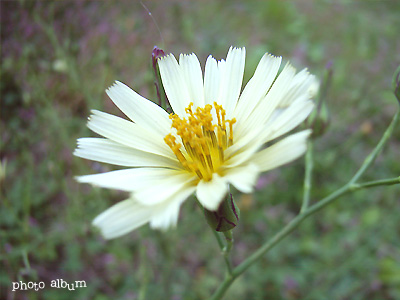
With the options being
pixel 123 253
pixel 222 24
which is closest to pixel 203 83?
pixel 123 253

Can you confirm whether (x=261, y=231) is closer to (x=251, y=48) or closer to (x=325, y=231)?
(x=325, y=231)

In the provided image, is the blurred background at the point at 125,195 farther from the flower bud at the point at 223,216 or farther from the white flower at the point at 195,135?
the flower bud at the point at 223,216

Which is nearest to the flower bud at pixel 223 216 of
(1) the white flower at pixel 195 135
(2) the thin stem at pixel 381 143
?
(1) the white flower at pixel 195 135

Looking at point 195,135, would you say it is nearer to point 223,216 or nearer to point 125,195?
point 223,216

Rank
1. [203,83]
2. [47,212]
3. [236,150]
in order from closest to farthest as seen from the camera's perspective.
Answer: [236,150]
[203,83]
[47,212]

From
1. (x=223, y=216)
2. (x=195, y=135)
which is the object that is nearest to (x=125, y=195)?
(x=195, y=135)

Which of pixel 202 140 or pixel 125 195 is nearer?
pixel 202 140

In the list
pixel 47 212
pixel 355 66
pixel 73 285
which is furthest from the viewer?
pixel 355 66

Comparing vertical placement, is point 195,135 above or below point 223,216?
above

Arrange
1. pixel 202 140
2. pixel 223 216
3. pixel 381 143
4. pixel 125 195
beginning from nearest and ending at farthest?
pixel 223 216, pixel 202 140, pixel 381 143, pixel 125 195
